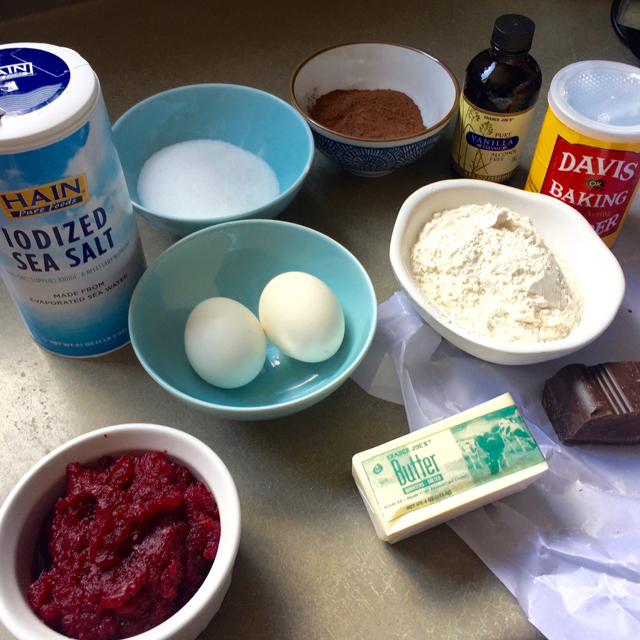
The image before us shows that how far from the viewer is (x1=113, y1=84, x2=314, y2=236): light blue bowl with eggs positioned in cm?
94

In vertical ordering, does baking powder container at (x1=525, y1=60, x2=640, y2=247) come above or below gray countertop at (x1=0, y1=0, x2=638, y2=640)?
above

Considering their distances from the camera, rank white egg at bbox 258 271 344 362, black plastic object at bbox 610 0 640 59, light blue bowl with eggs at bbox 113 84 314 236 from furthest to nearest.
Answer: black plastic object at bbox 610 0 640 59
light blue bowl with eggs at bbox 113 84 314 236
white egg at bbox 258 271 344 362

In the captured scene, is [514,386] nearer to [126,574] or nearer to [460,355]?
[460,355]

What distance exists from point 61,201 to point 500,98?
0.61 metres

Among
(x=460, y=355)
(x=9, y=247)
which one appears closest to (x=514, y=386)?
(x=460, y=355)

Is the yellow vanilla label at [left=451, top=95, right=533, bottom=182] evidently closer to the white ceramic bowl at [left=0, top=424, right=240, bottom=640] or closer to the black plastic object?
the black plastic object

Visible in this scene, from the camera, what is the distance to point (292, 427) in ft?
2.47

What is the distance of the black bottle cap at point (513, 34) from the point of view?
2.66ft

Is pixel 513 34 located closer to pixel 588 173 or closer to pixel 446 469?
pixel 588 173

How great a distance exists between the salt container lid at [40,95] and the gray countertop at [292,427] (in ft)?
1.11

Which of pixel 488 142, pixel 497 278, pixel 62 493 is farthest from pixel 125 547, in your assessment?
pixel 488 142

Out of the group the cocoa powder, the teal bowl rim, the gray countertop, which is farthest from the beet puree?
the cocoa powder

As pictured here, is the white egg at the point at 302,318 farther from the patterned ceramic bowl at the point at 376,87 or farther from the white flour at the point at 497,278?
the patterned ceramic bowl at the point at 376,87

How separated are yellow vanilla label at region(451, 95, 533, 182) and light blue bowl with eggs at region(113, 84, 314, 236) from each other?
0.24 metres
